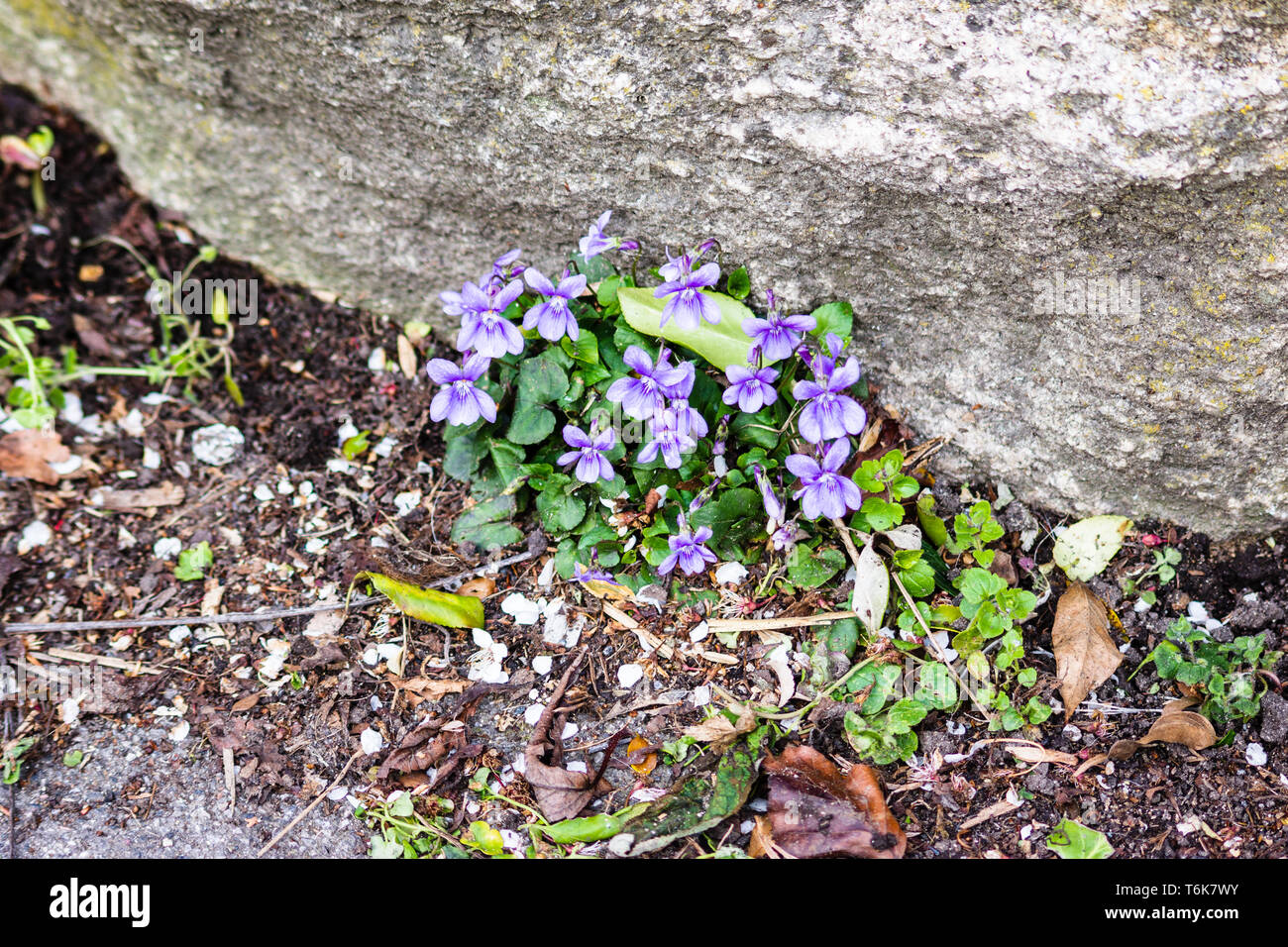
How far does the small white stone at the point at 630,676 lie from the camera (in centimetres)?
259

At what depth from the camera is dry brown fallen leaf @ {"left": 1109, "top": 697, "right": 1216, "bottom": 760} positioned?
2385 millimetres

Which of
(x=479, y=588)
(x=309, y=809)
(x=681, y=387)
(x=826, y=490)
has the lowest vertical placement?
(x=309, y=809)

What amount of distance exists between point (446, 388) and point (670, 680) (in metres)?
0.96

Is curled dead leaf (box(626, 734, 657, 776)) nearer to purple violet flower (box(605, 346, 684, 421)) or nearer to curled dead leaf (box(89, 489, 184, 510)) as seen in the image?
purple violet flower (box(605, 346, 684, 421))

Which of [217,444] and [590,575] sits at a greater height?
[590,575]

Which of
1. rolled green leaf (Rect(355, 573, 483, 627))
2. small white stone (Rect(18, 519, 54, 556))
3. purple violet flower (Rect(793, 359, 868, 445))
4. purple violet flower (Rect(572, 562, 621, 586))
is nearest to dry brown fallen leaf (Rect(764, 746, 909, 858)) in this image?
purple violet flower (Rect(572, 562, 621, 586))

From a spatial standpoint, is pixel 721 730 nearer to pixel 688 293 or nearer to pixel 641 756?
pixel 641 756

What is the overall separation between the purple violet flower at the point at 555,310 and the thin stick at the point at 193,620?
2.90 feet

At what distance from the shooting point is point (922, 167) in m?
2.47

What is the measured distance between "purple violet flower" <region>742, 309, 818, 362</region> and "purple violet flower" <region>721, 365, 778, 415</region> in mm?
50

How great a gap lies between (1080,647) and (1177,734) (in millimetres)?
285

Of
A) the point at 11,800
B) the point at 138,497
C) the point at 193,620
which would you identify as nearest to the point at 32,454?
the point at 138,497

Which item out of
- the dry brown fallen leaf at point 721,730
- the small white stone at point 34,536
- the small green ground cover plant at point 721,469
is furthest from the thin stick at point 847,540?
the small white stone at point 34,536

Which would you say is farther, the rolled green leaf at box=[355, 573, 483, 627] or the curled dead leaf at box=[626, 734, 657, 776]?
the rolled green leaf at box=[355, 573, 483, 627]
